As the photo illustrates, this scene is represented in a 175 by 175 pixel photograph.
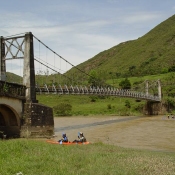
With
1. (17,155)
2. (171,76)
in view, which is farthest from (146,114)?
(17,155)

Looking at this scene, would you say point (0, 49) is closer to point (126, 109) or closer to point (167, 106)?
point (126, 109)

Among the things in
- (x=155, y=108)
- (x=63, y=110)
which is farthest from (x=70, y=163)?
(x=155, y=108)

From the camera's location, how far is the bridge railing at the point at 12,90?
76.6 ft

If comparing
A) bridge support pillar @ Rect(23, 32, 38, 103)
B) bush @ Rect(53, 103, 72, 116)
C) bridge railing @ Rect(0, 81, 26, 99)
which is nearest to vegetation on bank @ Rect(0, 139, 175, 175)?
bridge railing @ Rect(0, 81, 26, 99)

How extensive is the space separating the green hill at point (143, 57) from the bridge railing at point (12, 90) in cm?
7438

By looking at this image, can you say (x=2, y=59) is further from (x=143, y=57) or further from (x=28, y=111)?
(x=143, y=57)

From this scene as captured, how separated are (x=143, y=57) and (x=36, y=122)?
365ft

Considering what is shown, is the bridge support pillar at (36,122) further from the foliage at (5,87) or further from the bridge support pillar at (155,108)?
the bridge support pillar at (155,108)

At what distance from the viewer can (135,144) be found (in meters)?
23.2

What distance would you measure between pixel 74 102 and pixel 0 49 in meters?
44.4

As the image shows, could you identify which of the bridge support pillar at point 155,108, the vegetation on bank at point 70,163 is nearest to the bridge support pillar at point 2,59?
the vegetation on bank at point 70,163

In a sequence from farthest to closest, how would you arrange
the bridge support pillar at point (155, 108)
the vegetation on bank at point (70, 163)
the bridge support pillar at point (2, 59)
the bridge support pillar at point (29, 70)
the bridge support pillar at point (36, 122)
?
1. the bridge support pillar at point (155, 108)
2. the bridge support pillar at point (2, 59)
3. the bridge support pillar at point (29, 70)
4. the bridge support pillar at point (36, 122)
5. the vegetation on bank at point (70, 163)

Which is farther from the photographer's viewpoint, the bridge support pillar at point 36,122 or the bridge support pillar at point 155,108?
the bridge support pillar at point 155,108

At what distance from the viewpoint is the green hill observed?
111 m
